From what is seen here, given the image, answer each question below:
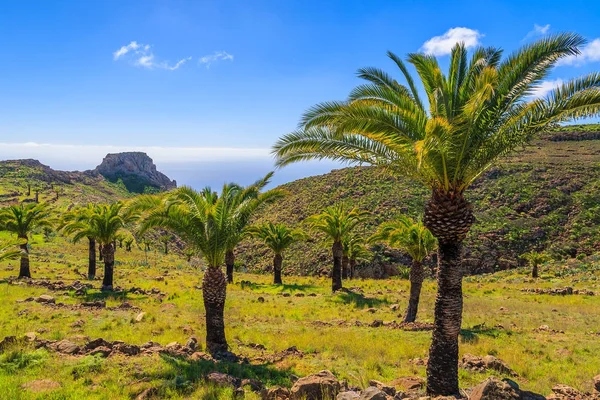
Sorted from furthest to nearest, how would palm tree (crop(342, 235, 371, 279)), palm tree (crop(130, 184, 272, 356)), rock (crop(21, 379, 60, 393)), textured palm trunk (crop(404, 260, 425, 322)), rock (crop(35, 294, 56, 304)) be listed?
palm tree (crop(342, 235, 371, 279)) < textured palm trunk (crop(404, 260, 425, 322)) < rock (crop(35, 294, 56, 304)) < palm tree (crop(130, 184, 272, 356)) < rock (crop(21, 379, 60, 393))

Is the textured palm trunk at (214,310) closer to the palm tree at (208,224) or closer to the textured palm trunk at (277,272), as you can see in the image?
the palm tree at (208,224)

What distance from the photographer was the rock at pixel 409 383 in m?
9.83

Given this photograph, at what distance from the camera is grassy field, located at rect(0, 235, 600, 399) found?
9.21 meters

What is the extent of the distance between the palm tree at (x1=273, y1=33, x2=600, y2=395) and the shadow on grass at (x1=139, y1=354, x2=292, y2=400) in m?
4.21

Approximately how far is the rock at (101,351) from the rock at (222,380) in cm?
361

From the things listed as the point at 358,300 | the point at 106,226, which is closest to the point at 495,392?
the point at 358,300

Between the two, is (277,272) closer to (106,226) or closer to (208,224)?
(106,226)

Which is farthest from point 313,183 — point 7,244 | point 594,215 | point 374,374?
point 374,374

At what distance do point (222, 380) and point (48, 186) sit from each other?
416ft

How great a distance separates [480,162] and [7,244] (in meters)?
21.9

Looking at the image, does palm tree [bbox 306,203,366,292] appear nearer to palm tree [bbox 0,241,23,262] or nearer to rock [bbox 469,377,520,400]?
palm tree [bbox 0,241,23,262]

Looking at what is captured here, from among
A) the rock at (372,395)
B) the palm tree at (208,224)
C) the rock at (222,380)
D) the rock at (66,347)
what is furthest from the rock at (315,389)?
the rock at (66,347)

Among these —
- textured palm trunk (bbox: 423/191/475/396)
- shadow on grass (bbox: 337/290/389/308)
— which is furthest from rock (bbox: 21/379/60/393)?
shadow on grass (bbox: 337/290/389/308)

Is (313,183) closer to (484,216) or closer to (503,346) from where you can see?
(484,216)
